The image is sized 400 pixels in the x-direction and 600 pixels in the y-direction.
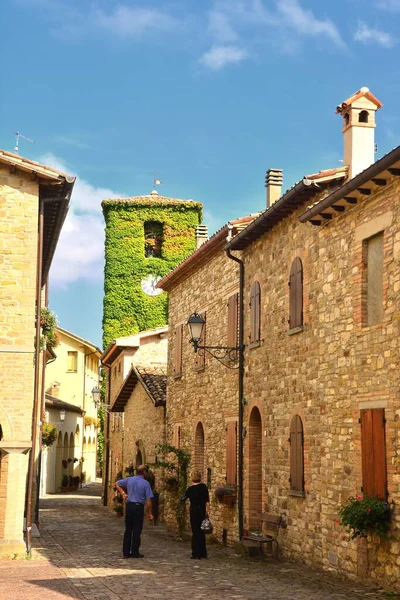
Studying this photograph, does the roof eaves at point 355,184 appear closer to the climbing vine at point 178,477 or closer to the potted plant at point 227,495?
the potted plant at point 227,495

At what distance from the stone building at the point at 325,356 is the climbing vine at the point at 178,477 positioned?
233cm

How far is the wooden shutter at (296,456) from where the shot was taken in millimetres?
13805

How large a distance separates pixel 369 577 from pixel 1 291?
320 inches

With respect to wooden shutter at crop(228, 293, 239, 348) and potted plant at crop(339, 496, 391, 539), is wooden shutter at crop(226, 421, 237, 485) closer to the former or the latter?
wooden shutter at crop(228, 293, 239, 348)

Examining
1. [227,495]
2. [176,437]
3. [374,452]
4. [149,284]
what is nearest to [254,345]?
[227,495]

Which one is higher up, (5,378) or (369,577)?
(5,378)

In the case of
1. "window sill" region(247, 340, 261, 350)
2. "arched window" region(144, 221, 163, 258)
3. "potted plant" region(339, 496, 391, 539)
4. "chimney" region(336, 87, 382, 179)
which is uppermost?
"arched window" region(144, 221, 163, 258)

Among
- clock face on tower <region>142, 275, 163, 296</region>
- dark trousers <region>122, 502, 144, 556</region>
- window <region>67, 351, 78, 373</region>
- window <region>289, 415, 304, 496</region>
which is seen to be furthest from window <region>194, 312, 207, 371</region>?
window <region>67, 351, 78, 373</region>

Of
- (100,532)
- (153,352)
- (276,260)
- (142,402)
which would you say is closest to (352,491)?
(276,260)

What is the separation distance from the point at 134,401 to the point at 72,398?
23291mm

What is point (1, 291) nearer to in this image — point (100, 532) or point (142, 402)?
point (100, 532)

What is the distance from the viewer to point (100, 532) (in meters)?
21.8

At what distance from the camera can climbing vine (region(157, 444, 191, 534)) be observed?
21.0 m

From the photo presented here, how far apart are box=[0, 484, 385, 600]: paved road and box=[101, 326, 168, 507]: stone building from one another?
281 inches
